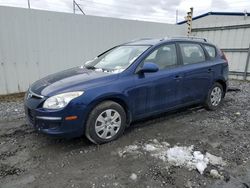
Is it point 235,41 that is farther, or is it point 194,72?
point 235,41

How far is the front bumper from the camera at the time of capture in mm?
3049

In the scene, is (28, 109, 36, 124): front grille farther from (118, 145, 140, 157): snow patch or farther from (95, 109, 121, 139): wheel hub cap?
(118, 145, 140, 157): snow patch

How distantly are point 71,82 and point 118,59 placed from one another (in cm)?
111

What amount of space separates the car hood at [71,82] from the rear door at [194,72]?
1557mm

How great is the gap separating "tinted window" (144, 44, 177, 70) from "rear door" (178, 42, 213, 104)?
0.69 feet

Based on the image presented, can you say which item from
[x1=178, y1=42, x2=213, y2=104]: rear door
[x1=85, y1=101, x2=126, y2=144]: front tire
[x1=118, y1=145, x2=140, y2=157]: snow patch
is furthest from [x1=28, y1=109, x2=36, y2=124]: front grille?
[x1=178, y1=42, x2=213, y2=104]: rear door

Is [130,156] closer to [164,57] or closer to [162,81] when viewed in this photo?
[162,81]

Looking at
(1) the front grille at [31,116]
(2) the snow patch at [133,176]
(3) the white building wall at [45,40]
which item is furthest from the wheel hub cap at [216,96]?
(3) the white building wall at [45,40]

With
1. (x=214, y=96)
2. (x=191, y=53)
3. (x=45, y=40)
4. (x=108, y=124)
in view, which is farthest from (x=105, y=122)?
(x=45, y=40)

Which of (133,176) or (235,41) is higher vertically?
(235,41)

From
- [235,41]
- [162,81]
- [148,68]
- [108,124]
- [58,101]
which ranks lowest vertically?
[108,124]

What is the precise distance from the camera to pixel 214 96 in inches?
198

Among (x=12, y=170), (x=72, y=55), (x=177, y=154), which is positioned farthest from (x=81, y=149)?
(x=72, y=55)

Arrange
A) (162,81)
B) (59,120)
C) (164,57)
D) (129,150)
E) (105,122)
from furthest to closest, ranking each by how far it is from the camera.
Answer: (164,57) → (162,81) → (105,122) → (129,150) → (59,120)
